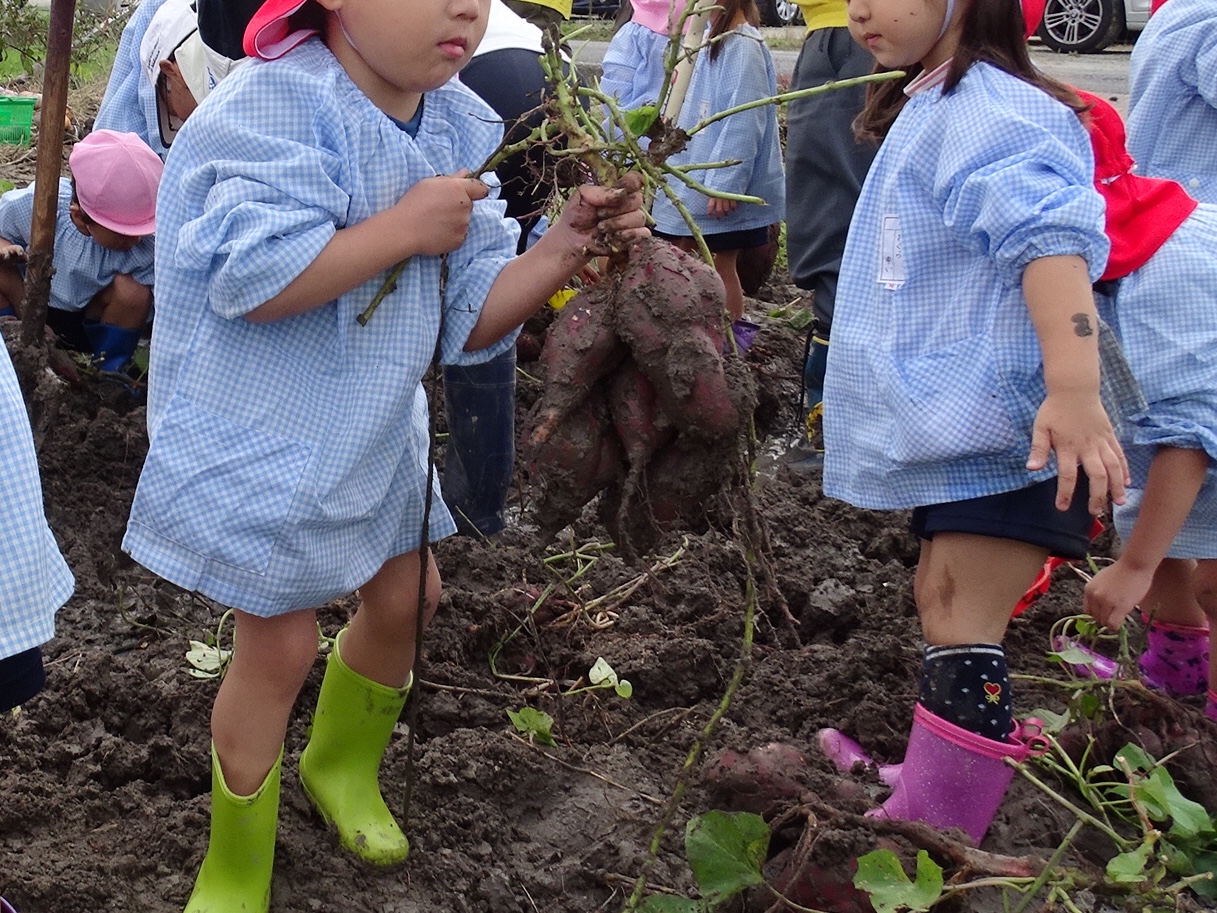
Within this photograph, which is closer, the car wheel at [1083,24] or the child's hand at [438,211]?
the child's hand at [438,211]

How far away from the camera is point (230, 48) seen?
6.77ft

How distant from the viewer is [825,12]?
373 centimetres

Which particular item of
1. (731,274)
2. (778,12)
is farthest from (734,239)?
(778,12)

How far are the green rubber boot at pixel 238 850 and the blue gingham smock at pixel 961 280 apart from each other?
1038mm

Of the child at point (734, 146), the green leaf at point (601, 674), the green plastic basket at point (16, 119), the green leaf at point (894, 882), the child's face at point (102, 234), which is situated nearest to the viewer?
the green leaf at point (894, 882)

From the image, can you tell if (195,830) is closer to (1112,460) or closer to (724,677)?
(724,677)

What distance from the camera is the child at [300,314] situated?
65.2 inches

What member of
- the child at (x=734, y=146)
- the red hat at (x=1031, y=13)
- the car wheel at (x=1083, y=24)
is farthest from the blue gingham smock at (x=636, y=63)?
the car wheel at (x=1083, y=24)

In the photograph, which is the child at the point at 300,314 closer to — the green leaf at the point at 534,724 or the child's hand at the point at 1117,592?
the green leaf at the point at 534,724

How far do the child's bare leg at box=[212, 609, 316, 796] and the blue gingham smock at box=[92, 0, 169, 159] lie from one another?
218 centimetres

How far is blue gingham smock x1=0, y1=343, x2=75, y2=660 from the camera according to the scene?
1.38 m

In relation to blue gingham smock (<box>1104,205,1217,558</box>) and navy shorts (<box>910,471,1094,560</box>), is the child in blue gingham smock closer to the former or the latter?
navy shorts (<box>910,471,1094,560</box>)

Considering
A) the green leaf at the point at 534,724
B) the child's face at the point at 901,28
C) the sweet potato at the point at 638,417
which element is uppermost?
the child's face at the point at 901,28

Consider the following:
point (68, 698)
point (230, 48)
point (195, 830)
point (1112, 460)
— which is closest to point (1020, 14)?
point (1112, 460)
